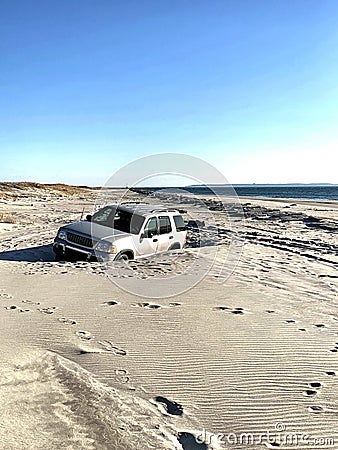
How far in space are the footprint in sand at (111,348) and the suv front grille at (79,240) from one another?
4.76 m

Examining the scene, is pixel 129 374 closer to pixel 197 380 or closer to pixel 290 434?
pixel 197 380

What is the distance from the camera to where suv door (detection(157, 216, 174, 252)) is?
1127cm

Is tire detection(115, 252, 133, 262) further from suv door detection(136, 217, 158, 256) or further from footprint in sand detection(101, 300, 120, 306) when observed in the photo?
footprint in sand detection(101, 300, 120, 306)

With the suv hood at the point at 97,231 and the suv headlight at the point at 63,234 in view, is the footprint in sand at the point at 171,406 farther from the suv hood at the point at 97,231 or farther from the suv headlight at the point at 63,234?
the suv headlight at the point at 63,234

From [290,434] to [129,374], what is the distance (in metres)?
1.86

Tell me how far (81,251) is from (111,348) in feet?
16.8

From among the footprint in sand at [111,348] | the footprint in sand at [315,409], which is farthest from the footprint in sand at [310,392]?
the footprint in sand at [111,348]

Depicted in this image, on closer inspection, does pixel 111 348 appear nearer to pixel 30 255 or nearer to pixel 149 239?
pixel 149 239

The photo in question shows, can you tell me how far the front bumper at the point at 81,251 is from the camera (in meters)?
9.80

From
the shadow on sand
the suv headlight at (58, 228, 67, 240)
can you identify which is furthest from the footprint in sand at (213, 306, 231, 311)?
the shadow on sand

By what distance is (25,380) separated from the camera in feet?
14.4

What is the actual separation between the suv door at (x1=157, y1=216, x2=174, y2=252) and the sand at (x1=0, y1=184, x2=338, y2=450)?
164 cm

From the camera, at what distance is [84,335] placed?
18.8ft

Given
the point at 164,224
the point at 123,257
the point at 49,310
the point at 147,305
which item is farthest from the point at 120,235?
→ the point at 49,310
